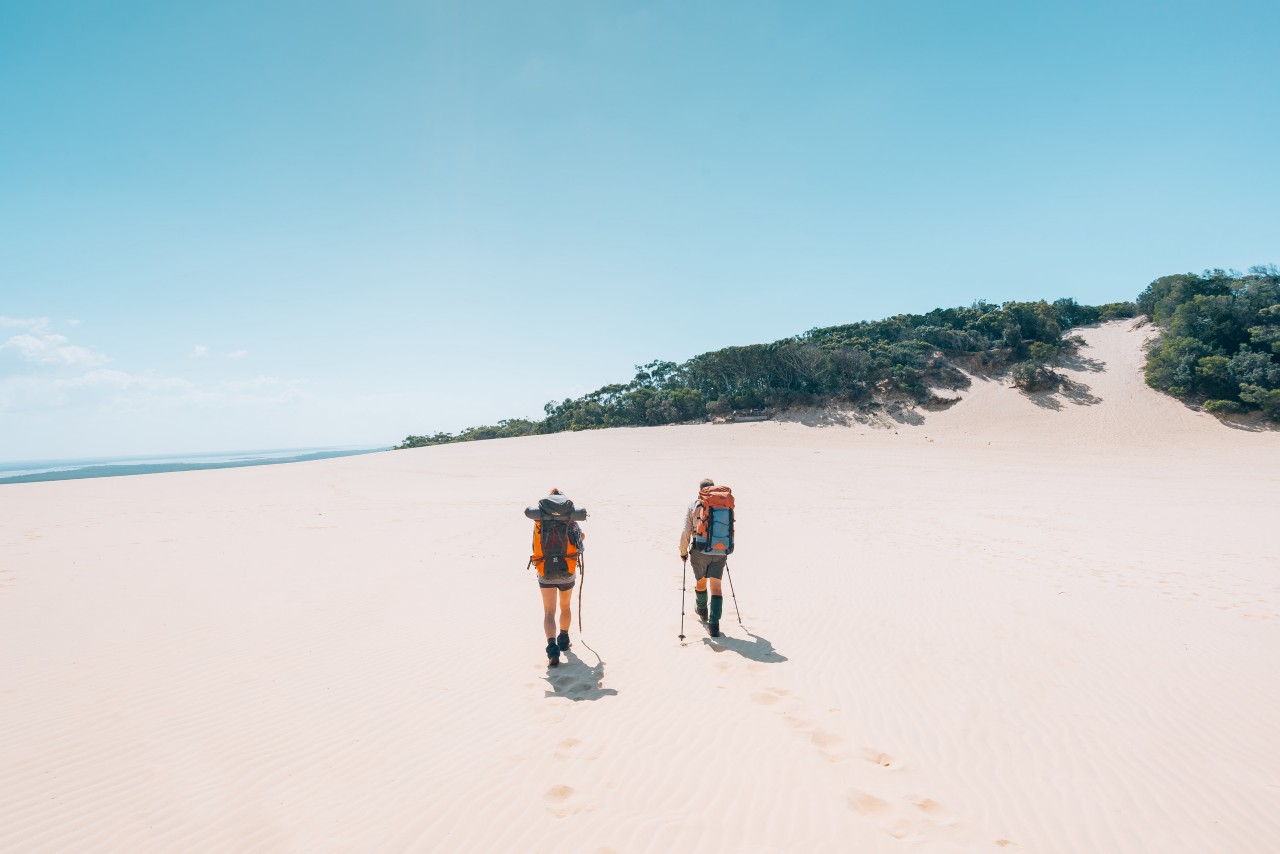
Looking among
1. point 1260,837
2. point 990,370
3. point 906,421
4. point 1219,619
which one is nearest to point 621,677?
point 1260,837

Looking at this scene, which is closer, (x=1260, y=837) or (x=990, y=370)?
(x=1260, y=837)

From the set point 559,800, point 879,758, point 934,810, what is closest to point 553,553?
point 559,800

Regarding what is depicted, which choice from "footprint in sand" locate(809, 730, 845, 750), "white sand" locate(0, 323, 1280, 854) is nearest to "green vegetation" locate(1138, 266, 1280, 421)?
"white sand" locate(0, 323, 1280, 854)

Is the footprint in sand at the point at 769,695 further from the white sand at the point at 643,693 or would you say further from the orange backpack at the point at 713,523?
the orange backpack at the point at 713,523

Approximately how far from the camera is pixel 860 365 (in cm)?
4516

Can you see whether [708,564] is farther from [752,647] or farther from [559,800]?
[559,800]

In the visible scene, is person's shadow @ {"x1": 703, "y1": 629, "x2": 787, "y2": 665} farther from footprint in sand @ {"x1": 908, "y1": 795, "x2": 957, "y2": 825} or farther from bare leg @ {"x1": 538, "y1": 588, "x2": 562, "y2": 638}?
footprint in sand @ {"x1": 908, "y1": 795, "x2": 957, "y2": 825}

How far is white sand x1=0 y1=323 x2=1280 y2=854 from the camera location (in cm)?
379

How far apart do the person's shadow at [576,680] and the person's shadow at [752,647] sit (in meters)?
1.58

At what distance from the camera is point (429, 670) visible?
6402 millimetres

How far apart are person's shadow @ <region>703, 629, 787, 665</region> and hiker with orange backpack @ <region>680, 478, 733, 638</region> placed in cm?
17

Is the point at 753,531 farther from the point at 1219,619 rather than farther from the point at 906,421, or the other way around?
the point at 906,421

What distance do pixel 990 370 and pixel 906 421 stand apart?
34.5ft

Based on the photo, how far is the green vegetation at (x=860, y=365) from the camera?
146 ft
